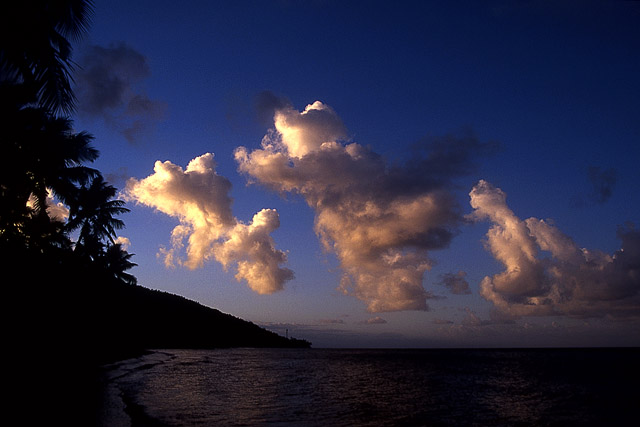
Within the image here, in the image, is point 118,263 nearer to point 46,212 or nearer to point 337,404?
point 46,212

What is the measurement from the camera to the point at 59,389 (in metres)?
16.6

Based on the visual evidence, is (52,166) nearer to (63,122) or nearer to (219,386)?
(63,122)

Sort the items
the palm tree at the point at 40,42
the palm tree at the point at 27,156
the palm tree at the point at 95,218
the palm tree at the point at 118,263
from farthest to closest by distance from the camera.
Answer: the palm tree at the point at 118,263 → the palm tree at the point at 95,218 → the palm tree at the point at 27,156 → the palm tree at the point at 40,42

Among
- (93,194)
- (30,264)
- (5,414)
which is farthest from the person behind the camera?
(93,194)

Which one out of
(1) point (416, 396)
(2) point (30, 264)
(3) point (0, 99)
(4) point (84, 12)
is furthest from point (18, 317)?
(1) point (416, 396)

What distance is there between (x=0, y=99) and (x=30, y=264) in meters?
11.2

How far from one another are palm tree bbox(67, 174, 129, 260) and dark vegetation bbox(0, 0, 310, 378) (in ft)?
0.34

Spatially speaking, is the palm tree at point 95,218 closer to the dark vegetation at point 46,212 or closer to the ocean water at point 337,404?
the dark vegetation at point 46,212

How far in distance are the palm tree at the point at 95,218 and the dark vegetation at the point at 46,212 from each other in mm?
104

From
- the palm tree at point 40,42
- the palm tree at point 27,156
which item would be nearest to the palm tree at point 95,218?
the palm tree at point 27,156

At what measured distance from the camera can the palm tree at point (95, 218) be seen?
4584 cm

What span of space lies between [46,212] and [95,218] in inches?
742

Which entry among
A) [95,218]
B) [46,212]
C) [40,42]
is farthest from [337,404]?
[95,218]

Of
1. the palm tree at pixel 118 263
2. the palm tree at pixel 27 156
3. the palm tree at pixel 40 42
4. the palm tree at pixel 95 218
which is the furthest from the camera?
the palm tree at pixel 118 263
